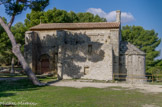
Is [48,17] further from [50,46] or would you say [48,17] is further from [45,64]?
[45,64]

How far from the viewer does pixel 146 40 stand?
41.2 metres

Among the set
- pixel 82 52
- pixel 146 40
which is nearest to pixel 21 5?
pixel 82 52

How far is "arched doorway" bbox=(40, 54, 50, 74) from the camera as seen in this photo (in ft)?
82.8

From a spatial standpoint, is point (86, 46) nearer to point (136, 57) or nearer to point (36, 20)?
point (136, 57)

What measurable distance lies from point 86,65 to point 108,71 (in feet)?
8.05

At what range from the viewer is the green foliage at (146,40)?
128 ft

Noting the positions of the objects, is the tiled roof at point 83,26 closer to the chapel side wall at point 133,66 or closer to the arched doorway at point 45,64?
the arched doorway at point 45,64

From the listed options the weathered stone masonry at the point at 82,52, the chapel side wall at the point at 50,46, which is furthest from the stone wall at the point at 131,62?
the chapel side wall at the point at 50,46

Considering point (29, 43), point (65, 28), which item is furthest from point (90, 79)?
point (29, 43)

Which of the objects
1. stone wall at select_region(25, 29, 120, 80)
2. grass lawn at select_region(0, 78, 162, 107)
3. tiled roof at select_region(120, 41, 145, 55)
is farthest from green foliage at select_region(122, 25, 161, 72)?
grass lawn at select_region(0, 78, 162, 107)

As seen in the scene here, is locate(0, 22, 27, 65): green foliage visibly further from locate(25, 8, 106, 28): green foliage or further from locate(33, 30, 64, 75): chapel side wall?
locate(33, 30, 64, 75): chapel side wall

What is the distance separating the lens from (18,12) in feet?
58.1

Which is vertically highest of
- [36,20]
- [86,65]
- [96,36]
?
[36,20]

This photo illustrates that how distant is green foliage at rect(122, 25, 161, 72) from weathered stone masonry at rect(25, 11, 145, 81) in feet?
51.9
